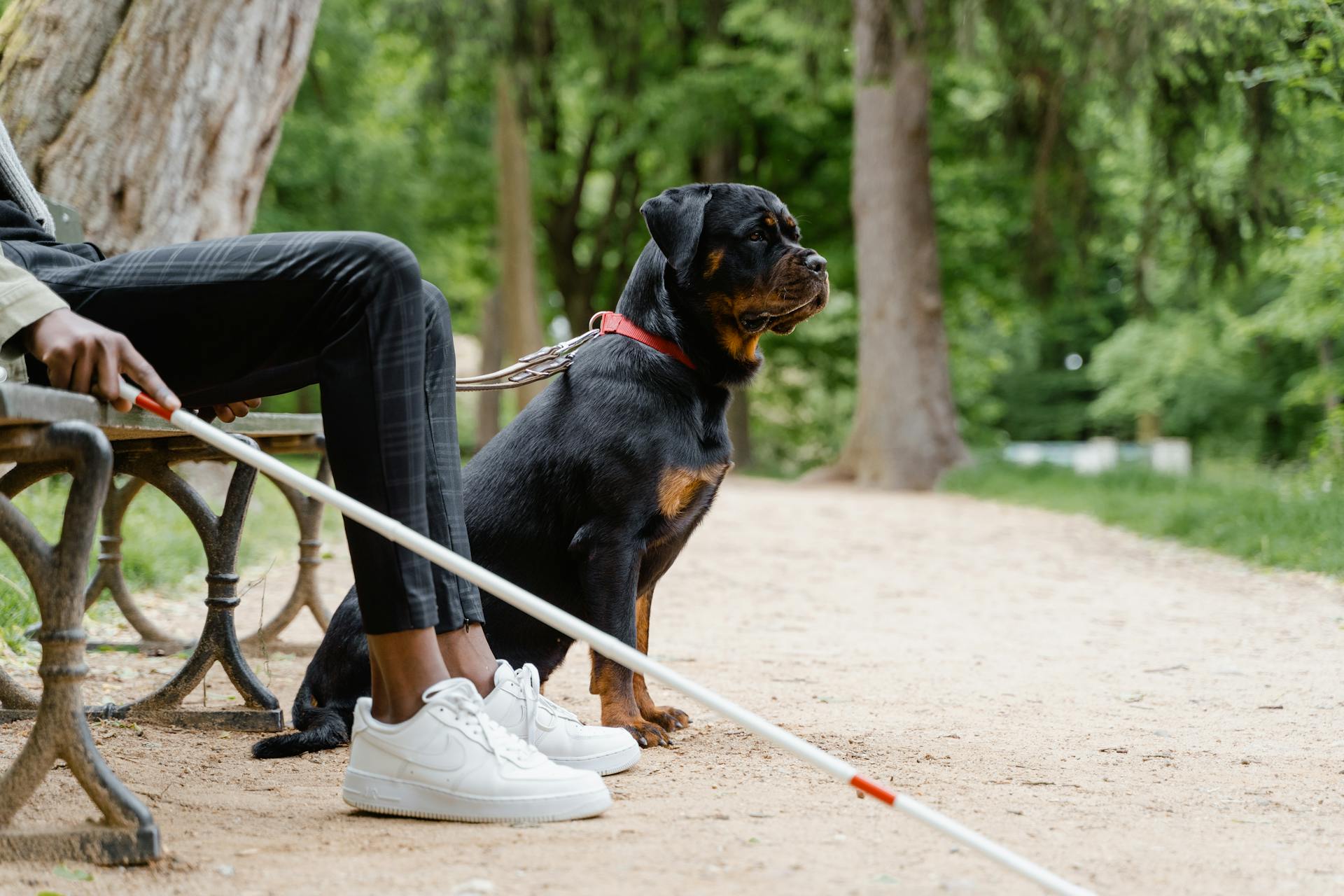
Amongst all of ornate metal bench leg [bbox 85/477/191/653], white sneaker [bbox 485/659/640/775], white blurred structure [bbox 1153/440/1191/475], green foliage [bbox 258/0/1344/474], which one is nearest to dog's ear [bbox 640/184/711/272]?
white sneaker [bbox 485/659/640/775]

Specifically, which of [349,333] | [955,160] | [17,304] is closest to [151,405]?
[17,304]

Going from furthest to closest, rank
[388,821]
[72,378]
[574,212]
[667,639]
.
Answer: [574,212]
[667,639]
[388,821]
[72,378]

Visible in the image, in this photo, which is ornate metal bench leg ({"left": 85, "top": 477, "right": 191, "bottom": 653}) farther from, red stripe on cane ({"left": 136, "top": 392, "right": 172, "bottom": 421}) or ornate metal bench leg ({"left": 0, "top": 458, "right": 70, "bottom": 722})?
red stripe on cane ({"left": 136, "top": 392, "right": 172, "bottom": 421})

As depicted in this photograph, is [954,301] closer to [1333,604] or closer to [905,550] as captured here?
[905,550]

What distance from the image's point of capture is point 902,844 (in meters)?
2.33

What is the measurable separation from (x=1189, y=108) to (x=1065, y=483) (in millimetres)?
4401

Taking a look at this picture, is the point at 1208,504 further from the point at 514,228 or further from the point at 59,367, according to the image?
the point at 514,228

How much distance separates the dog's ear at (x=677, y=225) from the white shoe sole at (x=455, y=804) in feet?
5.56

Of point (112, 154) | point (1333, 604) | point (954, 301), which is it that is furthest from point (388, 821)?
point (954, 301)

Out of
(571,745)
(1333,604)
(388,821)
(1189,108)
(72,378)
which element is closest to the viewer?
(72,378)

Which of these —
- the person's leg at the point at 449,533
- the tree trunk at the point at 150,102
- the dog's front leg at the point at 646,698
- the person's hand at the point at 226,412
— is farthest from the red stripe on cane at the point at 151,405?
the tree trunk at the point at 150,102

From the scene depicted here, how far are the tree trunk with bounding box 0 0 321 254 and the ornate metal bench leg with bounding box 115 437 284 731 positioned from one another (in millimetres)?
1765

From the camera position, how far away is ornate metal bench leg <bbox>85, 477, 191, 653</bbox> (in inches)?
187

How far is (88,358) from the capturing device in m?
2.23
